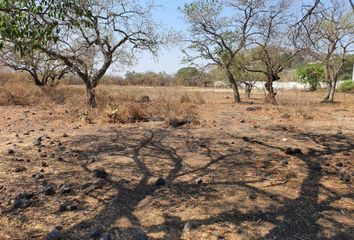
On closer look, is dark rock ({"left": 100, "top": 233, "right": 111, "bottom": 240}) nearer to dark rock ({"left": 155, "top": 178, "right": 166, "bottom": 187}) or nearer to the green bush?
dark rock ({"left": 155, "top": 178, "right": 166, "bottom": 187})

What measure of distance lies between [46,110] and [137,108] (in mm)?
3186

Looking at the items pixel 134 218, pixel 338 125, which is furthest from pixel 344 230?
pixel 338 125

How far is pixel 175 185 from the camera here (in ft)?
13.1

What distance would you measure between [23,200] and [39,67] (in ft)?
41.2

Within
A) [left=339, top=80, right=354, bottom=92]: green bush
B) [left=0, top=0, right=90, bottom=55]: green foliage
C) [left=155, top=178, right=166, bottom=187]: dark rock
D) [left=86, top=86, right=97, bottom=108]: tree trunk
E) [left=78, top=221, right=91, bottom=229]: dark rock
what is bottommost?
[left=339, top=80, right=354, bottom=92]: green bush

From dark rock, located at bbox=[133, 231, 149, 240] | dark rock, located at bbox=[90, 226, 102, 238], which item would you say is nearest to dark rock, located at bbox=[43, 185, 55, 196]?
dark rock, located at bbox=[90, 226, 102, 238]

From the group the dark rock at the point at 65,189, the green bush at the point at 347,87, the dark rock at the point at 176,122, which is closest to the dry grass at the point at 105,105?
the dark rock at the point at 176,122

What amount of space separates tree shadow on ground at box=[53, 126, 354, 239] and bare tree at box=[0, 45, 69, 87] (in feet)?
27.4

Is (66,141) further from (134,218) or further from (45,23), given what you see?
(134,218)

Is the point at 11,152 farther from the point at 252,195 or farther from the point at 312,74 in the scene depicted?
the point at 312,74

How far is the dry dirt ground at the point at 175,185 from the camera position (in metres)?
3.00

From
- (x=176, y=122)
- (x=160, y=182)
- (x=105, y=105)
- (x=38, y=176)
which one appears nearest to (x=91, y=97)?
(x=105, y=105)

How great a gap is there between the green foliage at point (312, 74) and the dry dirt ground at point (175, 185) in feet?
75.1

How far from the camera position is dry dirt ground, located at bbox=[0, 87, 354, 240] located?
9.86 ft
